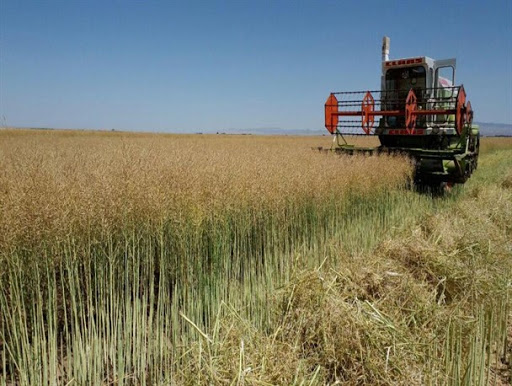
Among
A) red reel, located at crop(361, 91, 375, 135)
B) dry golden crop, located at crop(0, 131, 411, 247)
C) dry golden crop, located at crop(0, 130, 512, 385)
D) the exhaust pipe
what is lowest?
dry golden crop, located at crop(0, 130, 512, 385)

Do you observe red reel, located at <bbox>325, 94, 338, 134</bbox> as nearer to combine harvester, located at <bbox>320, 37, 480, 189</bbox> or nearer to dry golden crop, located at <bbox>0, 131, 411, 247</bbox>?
combine harvester, located at <bbox>320, 37, 480, 189</bbox>

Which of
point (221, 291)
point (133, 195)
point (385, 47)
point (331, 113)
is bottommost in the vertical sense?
point (221, 291)

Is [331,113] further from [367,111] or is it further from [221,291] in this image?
[221,291]

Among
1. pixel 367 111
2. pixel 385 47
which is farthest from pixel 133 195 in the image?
pixel 385 47

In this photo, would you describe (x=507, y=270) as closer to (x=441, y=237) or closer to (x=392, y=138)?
(x=441, y=237)

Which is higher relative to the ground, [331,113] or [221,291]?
[331,113]

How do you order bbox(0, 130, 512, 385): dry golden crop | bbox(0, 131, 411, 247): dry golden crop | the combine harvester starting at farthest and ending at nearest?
the combine harvester < bbox(0, 131, 411, 247): dry golden crop < bbox(0, 130, 512, 385): dry golden crop

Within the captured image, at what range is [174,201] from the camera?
3357 millimetres

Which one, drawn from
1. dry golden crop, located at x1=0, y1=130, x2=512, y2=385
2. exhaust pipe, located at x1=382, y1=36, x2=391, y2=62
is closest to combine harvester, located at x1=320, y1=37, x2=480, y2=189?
exhaust pipe, located at x1=382, y1=36, x2=391, y2=62

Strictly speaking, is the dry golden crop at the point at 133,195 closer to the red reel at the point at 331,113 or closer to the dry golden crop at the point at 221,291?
the dry golden crop at the point at 221,291

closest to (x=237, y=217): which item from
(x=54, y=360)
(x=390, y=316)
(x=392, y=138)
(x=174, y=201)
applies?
(x=174, y=201)

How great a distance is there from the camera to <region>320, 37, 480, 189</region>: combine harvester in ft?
24.6

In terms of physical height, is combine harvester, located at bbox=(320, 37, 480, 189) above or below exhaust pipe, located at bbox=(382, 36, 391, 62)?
below

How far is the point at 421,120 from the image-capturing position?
866cm
